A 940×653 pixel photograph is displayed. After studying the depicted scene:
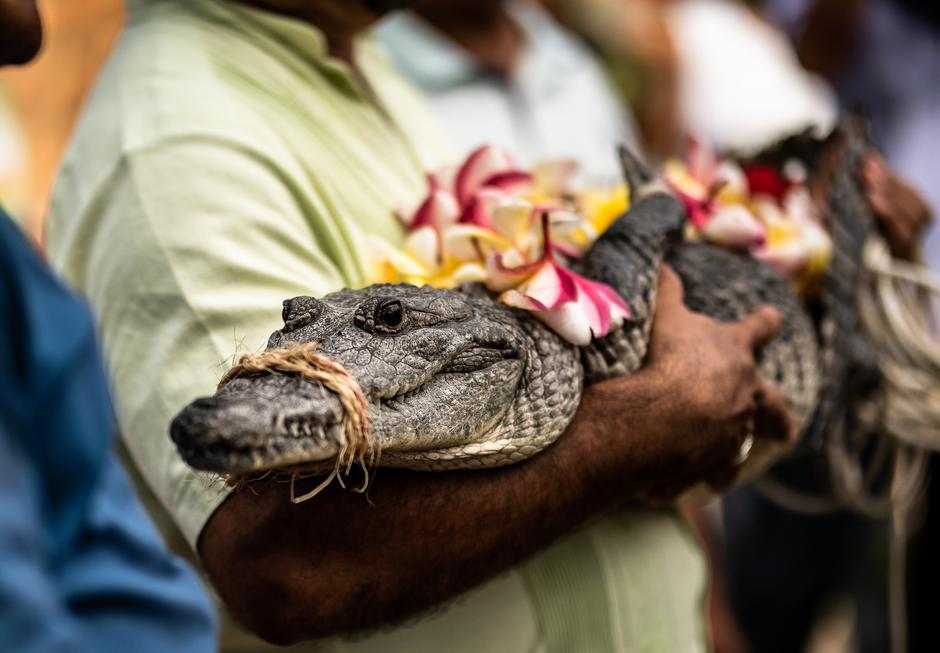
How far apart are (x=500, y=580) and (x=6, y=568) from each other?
0.46 m

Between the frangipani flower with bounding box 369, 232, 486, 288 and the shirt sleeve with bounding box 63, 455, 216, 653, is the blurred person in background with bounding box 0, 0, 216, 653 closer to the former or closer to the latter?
the shirt sleeve with bounding box 63, 455, 216, 653

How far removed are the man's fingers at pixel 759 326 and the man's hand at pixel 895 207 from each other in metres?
0.45

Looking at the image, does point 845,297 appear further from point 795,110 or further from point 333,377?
point 795,110

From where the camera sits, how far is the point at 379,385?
2.24ft

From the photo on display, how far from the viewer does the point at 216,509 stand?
0.87 meters

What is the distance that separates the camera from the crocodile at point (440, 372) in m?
0.61

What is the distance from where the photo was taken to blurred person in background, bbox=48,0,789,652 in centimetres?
83

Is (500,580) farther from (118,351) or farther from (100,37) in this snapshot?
(100,37)

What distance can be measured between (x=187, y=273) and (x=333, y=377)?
1.02 feet

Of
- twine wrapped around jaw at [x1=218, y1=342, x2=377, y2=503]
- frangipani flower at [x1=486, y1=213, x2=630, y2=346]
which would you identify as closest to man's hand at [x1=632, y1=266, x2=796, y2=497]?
frangipani flower at [x1=486, y1=213, x2=630, y2=346]

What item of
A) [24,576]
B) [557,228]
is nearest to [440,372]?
[557,228]

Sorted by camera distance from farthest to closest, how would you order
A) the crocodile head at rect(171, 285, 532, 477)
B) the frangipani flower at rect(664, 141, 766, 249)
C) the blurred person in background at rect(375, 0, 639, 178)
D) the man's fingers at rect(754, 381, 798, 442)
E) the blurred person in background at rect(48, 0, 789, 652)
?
the blurred person in background at rect(375, 0, 639, 178) → the frangipani flower at rect(664, 141, 766, 249) → the man's fingers at rect(754, 381, 798, 442) → the blurred person in background at rect(48, 0, 789, 652) → the crocodile head at rect(171, 285, 532, 477)

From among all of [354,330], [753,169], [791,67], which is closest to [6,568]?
[354,330]

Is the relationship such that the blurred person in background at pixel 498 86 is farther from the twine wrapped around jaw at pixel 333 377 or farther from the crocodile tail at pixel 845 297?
the twine wrapped around jaw at pixel 333 377
